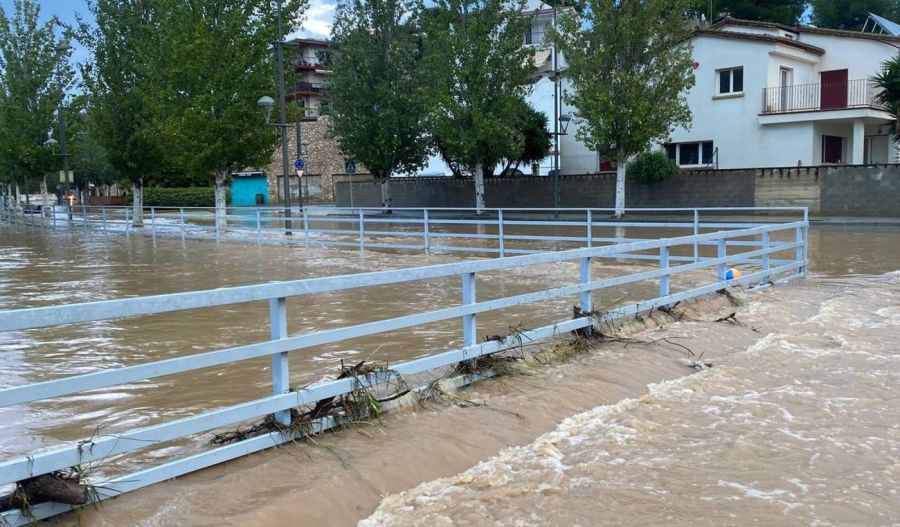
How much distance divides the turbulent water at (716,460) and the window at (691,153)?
3008cm

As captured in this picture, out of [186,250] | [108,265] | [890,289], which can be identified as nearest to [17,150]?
[186,250]

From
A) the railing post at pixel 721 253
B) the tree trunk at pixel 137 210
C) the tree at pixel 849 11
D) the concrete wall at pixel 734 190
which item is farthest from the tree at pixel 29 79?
the tree at pixel 849 11

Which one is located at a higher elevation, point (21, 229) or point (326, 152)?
point (326, 152)

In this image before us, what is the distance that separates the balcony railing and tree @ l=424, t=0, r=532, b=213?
11.0 meters

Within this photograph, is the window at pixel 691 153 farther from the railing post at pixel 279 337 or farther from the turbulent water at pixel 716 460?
the railing post at pixel 279 337

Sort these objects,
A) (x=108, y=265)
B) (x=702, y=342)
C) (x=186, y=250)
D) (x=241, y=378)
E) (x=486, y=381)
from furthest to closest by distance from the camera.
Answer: (x=186, y=250)
(x=108, y=265)
(x=702, y=342)
(x=241, y=378)
(x=486, y=381)

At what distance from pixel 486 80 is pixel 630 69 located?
7.34m

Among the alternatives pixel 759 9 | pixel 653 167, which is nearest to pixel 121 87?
pixel 653 167

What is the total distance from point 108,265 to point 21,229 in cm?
2123

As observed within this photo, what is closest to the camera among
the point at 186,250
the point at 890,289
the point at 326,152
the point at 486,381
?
the point at 486,381

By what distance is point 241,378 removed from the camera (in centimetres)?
706

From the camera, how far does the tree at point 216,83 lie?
2773cm

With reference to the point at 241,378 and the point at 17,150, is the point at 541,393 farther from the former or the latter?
the point at 17,150

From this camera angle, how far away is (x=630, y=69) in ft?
99.7
